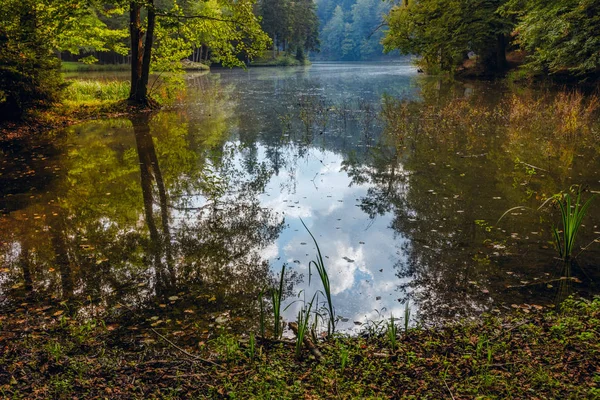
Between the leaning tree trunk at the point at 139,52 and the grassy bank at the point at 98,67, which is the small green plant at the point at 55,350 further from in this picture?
the grassy bank at the point at 98,67

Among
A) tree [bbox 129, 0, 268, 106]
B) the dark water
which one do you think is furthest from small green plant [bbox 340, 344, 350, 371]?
tree [bbox 129, 0, 268, 106]

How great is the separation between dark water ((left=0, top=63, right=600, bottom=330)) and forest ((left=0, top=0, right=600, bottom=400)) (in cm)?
4

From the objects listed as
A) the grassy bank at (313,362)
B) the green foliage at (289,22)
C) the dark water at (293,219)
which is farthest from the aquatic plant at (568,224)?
the green foliage at (289,22)

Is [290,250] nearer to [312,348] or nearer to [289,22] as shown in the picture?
[312,348]

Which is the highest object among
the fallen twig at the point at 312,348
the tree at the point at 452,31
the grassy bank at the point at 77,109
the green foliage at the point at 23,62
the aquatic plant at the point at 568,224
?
the tree at the point at 452,31

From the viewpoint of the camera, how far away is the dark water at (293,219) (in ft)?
15.8

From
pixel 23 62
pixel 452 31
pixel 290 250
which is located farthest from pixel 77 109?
pixel 452 31

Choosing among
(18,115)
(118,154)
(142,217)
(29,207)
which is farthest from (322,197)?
(18,115)

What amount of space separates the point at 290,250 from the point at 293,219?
1.14 metres

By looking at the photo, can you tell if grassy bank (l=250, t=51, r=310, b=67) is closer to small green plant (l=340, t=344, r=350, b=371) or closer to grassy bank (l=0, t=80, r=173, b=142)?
grassy bank (l=0, t=80, r=173, b=142)

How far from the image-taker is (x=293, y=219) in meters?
7.12

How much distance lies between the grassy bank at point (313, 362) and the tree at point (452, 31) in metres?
26.5

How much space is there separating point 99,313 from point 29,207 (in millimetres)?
4173

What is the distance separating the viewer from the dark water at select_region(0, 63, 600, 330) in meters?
4.80
